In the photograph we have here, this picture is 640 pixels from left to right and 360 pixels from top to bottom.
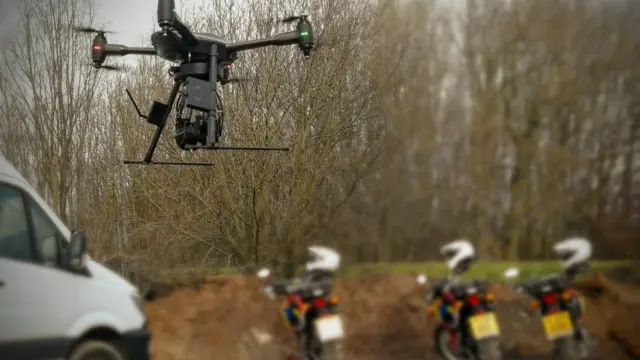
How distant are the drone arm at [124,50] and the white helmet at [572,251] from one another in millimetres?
2629

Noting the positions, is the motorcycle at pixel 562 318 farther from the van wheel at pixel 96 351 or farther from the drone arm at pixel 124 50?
the drone arm at pixel 124 50

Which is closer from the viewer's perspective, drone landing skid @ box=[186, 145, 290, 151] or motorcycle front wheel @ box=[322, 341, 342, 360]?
motorcycle front wheel @ box=[322, 341, 342, 360]

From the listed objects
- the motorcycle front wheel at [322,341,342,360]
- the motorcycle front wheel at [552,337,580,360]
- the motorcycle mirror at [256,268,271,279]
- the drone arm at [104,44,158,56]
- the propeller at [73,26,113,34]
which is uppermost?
the propeller at [73,26,113,34]

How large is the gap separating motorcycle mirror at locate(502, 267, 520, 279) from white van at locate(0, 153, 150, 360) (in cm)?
210

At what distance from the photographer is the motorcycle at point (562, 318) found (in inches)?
139

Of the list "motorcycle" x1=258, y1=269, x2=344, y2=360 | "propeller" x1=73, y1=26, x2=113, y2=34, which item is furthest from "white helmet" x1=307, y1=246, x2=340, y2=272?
"propeller" x1=73, y1=26, x2=113, y2=34

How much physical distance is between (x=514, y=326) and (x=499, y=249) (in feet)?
1.45

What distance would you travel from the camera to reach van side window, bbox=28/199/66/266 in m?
3.61

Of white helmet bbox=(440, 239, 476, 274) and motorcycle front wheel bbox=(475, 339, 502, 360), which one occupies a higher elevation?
white helmet bbox=(440, 239, 476, 274)

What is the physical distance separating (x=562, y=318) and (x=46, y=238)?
285 cm

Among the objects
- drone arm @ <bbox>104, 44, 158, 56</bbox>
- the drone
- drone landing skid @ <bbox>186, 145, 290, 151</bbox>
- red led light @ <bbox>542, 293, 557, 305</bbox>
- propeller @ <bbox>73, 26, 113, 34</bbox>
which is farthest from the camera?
propeller @ <bbox>73, 26, 113, 34</bbox>

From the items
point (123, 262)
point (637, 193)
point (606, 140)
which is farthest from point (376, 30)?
point (123, 262)

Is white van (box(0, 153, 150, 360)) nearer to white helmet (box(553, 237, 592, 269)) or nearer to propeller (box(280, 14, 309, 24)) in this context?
propeller (box(280, 14, 309, 24))

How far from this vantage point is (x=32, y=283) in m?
3.51
